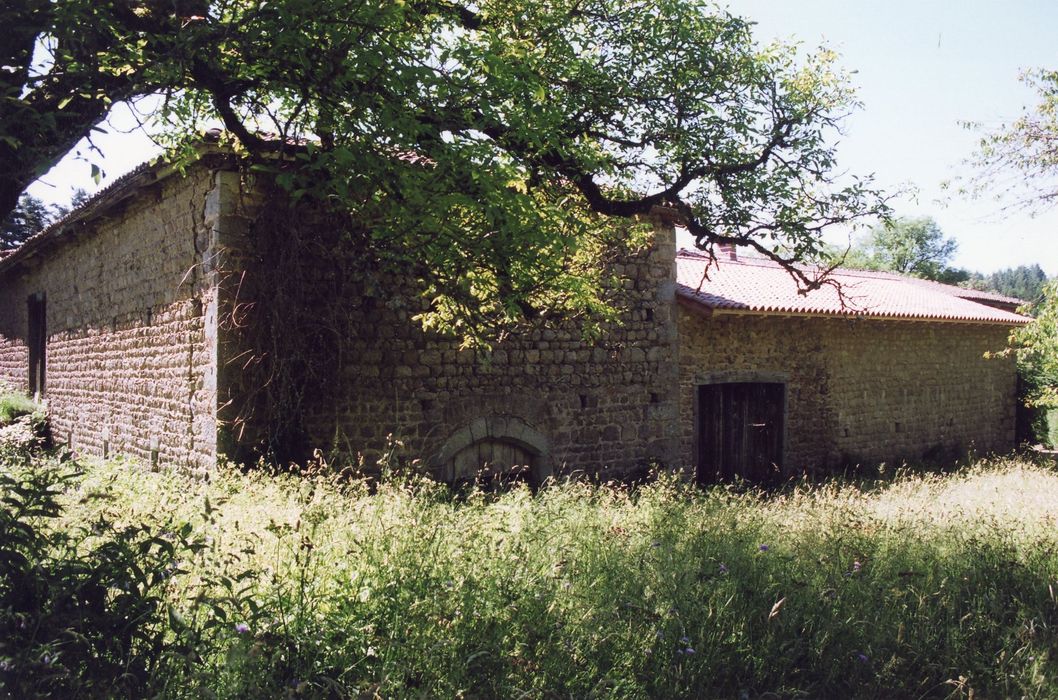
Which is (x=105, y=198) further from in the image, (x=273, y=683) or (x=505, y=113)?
(x=273, y=683)

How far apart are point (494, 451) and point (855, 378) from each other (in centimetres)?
763

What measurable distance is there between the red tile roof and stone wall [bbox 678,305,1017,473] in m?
0.36

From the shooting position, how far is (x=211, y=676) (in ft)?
9.40

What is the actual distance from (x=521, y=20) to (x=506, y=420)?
4.42 m

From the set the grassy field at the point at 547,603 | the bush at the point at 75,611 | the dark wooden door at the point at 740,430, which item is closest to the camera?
the bush at the point at 75,611

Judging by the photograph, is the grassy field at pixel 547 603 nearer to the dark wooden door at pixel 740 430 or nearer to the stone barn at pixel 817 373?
the stone barn at pixel 817 373

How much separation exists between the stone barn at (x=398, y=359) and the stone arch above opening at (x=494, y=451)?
0.09ft

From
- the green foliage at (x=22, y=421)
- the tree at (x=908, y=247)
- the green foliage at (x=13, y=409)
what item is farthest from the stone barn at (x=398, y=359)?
the tree at (x=908, y=247)

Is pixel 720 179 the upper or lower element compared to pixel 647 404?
upper

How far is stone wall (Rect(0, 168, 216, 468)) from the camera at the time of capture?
26.7 feet

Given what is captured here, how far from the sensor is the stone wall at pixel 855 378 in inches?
473

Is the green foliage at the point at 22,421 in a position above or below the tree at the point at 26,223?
below

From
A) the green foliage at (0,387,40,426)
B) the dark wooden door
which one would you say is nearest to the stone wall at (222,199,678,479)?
the dark wooden door

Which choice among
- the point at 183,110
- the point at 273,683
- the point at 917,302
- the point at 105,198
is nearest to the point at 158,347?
the point at 105,198
